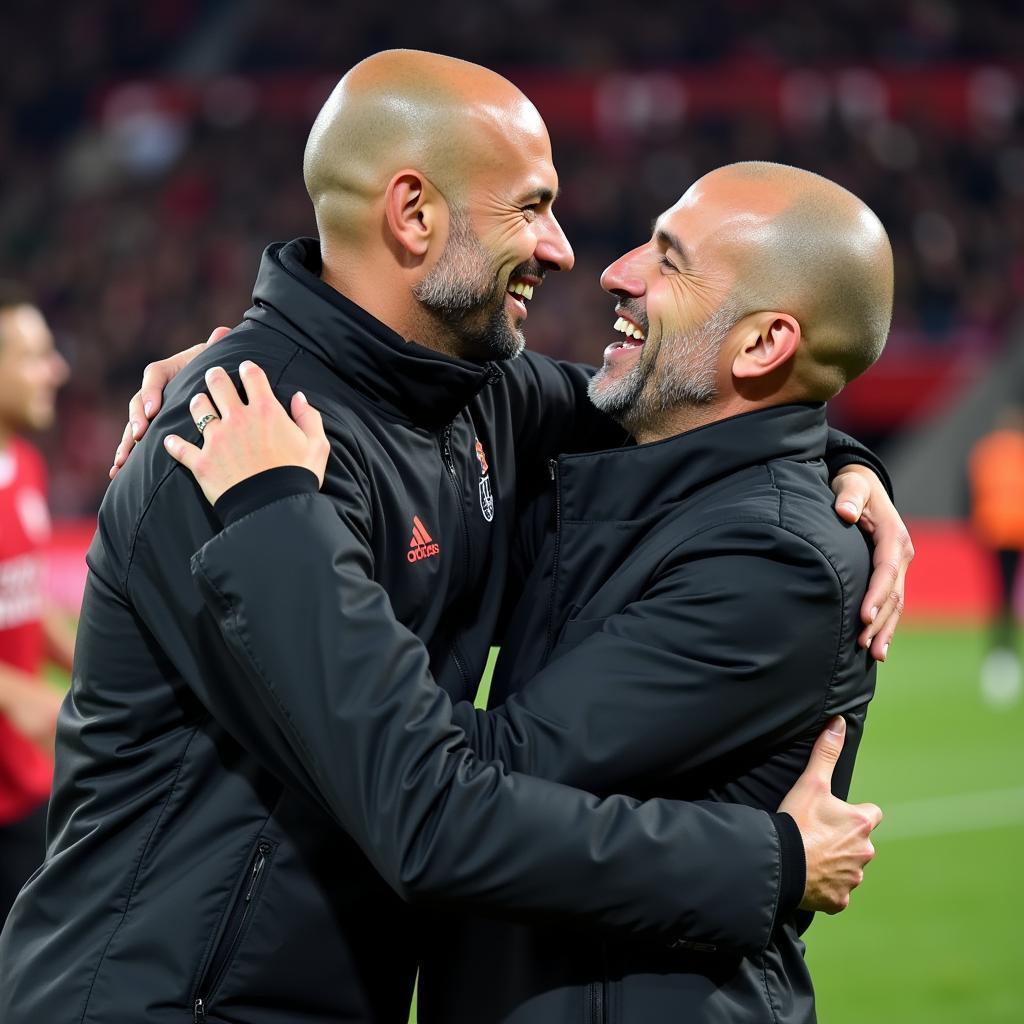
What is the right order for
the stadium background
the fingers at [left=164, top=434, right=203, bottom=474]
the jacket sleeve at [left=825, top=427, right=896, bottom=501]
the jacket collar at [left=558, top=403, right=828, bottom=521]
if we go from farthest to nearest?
the stadium background, the jacket sleeve at [left=825, top=427, right=896, bottom=501], the jacket collar at [left=558, top=403, right=828, bottom=521], the fingers at [left=164, top=434, right=203, bottom=474]

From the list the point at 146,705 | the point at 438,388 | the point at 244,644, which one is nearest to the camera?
the point at 244,644

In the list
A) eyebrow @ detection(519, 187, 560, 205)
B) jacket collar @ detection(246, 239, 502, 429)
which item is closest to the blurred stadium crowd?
eyebrow @ detection(519, 187, 560, 205)

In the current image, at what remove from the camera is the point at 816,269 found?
8.70 feet

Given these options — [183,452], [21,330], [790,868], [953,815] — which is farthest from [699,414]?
[953,815]

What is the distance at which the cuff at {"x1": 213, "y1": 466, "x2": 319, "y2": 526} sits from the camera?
6.99 ft

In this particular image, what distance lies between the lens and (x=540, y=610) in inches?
104

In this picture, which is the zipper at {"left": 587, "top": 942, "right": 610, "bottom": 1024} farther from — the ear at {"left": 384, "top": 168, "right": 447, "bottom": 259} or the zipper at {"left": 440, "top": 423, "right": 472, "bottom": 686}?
the ear at {"left": 384, "top": 168, "right": 447, "bottom": 259}

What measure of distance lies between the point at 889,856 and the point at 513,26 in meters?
17.3

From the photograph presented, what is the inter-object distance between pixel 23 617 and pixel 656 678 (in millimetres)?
3453

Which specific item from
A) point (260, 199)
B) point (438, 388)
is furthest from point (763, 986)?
point (260, 199)

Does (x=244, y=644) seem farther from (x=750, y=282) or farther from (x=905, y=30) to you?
(x=905, y=30)

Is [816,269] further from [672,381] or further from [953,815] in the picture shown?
[953,815]

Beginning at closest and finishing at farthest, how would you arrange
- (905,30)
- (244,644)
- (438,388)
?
(244,644), (438,388), (905,30)

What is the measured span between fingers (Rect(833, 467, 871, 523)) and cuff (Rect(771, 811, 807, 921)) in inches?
22.3
